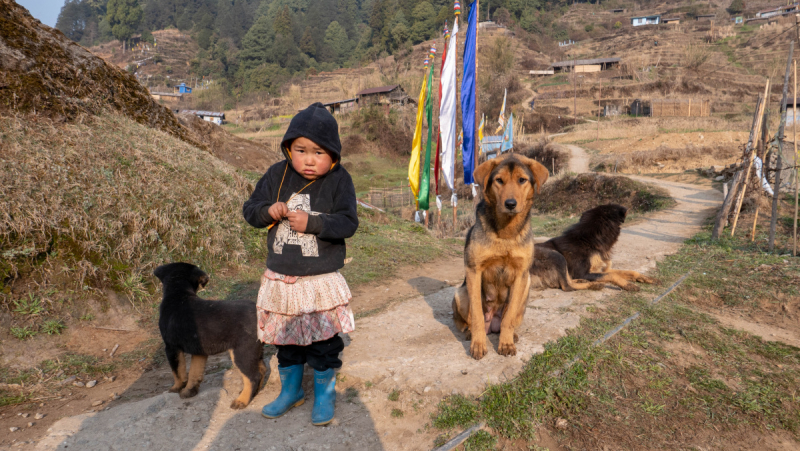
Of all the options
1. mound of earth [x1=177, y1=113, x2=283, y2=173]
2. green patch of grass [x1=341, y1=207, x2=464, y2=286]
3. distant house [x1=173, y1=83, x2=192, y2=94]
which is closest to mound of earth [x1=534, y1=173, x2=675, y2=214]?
green patch of grass [x1=341, y1=207, x2=464, y2=286]

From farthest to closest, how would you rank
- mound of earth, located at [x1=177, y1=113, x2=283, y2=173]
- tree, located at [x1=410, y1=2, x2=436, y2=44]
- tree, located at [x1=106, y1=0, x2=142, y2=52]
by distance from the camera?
tree, located at [x1=106, y1=0, x2=142, y2=52] < tree, located at [x1=410, y1=2, x2=436, y2=44] < mound of earth, located at [x1=177, y1=113, x2=283, y2=173]

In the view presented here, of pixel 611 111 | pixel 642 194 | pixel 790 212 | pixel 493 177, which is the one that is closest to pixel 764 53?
pixel 611 111

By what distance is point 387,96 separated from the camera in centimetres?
5125

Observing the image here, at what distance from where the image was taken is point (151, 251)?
217 inches

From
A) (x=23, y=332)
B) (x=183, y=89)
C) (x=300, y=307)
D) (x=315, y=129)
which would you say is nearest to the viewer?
(x=315, y=129)

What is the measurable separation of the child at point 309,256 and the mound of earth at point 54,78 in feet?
19.2

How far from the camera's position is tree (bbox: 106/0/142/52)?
114562 millimetres

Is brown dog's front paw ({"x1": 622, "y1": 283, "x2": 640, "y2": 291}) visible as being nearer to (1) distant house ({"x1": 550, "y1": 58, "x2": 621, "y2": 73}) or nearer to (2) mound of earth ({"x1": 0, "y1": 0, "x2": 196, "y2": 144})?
(2) mound of earth ({"x1": 0, "y1": 0, "x2": 196, "y2": 144})

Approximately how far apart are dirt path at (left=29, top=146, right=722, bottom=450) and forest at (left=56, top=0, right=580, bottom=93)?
8352 centimetres

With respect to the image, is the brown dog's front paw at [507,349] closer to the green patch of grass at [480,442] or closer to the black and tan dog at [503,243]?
the black and tan dog at [503,243]

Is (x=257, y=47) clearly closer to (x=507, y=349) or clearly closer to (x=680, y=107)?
(x=680, y=107)

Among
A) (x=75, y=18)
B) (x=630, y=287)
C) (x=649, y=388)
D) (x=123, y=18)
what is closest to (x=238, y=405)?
(x=649, y=388)

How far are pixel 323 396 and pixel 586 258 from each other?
170 inches

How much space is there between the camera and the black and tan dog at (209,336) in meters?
3.07
